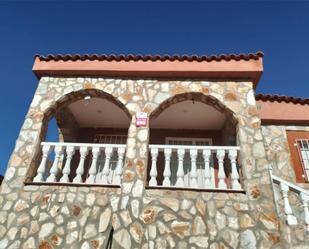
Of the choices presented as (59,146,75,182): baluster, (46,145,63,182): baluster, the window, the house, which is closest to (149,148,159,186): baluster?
the house

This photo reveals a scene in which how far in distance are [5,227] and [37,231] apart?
58 centimetres

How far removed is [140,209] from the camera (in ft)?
14.8

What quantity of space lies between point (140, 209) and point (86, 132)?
13.6ft

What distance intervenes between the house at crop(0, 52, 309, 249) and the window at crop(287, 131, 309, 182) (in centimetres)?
2

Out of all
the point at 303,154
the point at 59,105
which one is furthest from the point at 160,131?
the point at 303,154

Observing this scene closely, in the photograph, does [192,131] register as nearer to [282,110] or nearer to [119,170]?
[282,110]

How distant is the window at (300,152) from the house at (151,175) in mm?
25

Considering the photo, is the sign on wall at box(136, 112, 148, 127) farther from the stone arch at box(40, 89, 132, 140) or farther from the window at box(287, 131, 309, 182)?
the window at box(287, 131, 309, 182)

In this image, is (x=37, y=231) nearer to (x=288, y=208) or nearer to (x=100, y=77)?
(x=100, y=77)

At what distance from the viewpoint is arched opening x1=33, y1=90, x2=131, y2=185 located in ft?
17.1

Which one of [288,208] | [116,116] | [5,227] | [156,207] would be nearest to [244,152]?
[288,208]

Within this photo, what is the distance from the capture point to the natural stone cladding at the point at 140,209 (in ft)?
13.9

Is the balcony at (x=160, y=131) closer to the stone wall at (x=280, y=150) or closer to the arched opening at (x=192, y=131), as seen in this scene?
the arched opening at (x=192, y=131)

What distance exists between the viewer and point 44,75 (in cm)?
586
